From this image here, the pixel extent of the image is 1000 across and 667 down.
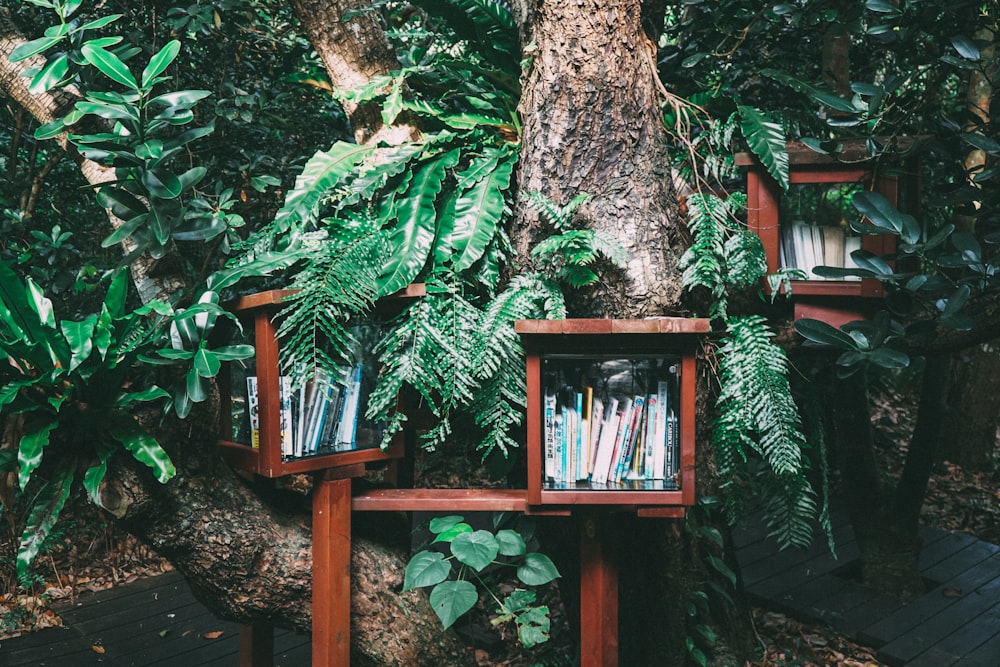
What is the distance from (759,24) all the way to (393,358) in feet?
5.74

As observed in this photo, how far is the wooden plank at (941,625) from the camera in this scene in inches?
121

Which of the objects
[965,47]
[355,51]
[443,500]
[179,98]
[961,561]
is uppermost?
[355,51]

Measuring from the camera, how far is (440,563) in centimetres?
197

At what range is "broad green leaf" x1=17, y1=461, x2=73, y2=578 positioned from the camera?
5.62 ft

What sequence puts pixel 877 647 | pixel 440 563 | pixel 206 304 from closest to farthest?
1. pixel 206 304
2. pixel 440 563
3. pixel 877 647

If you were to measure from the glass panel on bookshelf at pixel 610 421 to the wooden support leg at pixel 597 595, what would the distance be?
6.4 inches

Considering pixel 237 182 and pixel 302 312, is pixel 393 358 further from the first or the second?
pixel 237 182

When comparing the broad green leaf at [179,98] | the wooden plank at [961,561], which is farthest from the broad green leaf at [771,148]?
the wooden plank at [961,561]

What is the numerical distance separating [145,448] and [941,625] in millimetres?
3284

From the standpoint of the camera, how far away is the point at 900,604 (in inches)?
139

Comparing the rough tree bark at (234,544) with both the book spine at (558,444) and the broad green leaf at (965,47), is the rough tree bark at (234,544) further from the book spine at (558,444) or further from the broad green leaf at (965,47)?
the broad green leaf at (965,47)

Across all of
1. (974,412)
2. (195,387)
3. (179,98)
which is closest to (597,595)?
(195,387)

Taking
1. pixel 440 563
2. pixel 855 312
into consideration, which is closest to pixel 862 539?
pixel 855 312

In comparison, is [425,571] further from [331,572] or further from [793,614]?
[793,614]
